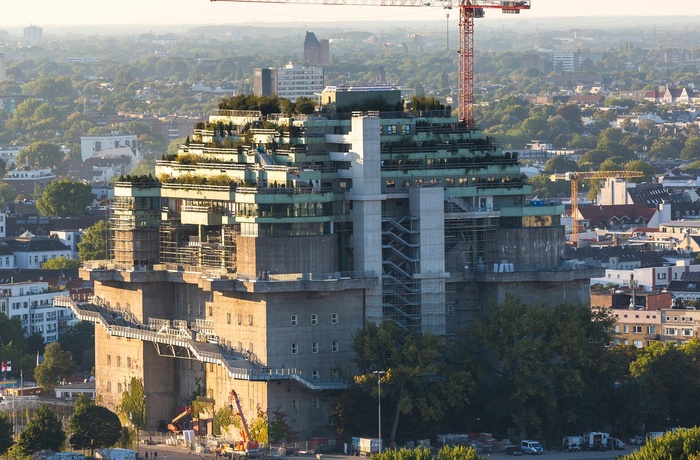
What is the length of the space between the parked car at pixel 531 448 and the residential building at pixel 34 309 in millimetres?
42769

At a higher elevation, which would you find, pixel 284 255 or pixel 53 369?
pixel 284 255

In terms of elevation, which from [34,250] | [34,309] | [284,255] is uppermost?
[284,255]

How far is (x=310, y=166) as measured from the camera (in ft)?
353

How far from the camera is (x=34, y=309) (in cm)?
14412

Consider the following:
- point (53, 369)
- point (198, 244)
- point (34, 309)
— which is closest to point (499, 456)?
point (198, 244)

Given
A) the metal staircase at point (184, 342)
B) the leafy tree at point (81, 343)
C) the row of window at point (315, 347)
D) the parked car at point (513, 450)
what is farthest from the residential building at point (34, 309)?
the parked car at point (513, 450)

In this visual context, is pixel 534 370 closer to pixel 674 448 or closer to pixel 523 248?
pixel 523 248

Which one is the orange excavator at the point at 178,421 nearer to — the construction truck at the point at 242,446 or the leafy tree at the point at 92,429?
the construction truck at the point at 242,446

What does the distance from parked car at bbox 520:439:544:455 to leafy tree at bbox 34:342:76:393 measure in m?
27.2

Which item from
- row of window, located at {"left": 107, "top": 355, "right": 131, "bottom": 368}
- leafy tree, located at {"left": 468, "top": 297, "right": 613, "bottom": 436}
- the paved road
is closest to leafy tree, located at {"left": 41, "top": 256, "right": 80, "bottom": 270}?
row of window, located at {"left": 107, "top": 355, "right": 131, "bottom": 368}

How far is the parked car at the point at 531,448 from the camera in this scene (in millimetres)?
103188

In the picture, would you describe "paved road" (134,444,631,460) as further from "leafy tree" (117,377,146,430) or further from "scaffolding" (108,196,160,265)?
"scaffolding" (108,196,160,265)

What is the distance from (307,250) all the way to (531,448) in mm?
10639

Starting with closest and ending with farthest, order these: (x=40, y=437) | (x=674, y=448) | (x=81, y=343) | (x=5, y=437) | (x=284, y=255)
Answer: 1. (x=674, y=448)
2. (x=40, y=437)
3. (x=5, y=437)
4. (x=284, y=255)
5. (x=81, y=343)
